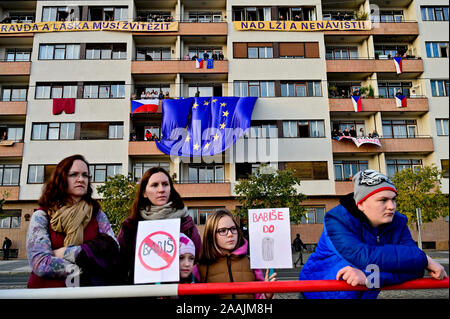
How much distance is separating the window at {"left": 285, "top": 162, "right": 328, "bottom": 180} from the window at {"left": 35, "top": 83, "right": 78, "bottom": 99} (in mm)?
18202

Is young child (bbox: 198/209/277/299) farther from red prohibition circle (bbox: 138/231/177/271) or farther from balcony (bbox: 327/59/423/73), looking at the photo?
balcony (bbox: 327/59/423/73)

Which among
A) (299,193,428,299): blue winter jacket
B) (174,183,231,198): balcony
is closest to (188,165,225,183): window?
(174,183,231,198): balcony

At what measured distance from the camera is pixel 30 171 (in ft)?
84.7

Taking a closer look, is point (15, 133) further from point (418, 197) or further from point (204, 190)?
point (418, 197)

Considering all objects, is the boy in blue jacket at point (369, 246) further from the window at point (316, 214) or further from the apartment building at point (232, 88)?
the window at point (316, 214)

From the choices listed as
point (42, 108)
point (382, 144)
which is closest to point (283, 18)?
point (382, 144)

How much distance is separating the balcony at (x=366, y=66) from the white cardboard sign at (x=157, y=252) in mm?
28303

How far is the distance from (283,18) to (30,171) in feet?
79.1

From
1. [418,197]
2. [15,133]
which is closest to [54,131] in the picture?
[15,133]

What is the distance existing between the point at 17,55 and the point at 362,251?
1342 inches

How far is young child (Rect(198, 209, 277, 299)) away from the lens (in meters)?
2.99

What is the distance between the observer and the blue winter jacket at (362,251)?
2242 millimetres

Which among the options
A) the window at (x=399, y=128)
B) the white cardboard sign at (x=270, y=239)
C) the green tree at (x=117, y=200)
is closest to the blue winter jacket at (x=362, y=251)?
the white cardboard sign at (x=270, y=239)
